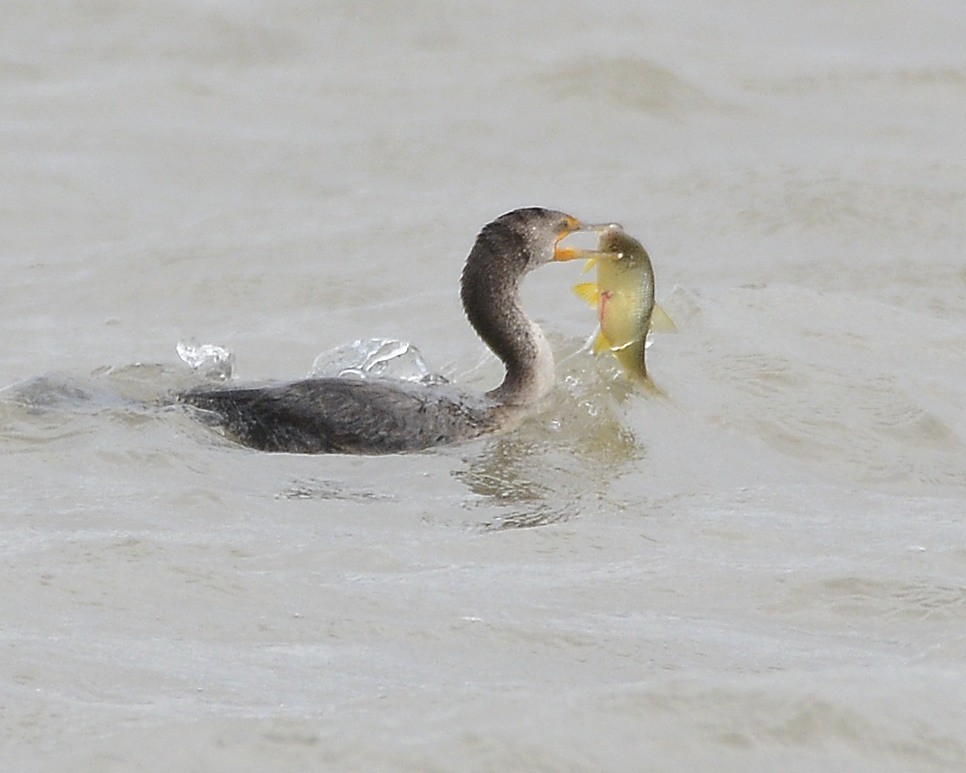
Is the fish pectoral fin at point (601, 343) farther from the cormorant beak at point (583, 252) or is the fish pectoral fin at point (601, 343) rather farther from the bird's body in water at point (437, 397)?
the cormorant beak at point (583, 252)

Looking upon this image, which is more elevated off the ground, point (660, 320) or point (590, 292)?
point (590, 292)

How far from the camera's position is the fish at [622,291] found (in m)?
8.93

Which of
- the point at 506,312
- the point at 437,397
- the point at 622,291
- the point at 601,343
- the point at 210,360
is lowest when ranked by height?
the point at 210,360

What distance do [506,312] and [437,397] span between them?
26.7 inches

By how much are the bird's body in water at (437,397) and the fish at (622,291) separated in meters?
0.14

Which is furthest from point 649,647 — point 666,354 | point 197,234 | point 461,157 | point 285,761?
point 461,157

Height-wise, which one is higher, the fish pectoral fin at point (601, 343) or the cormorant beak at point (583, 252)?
the cormorant beak at point (583, 252)

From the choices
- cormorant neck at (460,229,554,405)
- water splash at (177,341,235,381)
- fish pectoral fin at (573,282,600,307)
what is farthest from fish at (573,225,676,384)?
water splash at (177,341,235,381)

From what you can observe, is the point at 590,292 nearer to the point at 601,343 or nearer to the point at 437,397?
the point at 601,343

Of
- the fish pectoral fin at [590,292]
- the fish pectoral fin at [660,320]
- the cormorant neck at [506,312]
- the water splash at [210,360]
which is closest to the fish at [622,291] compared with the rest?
the fish pectoral fin at [590,292]

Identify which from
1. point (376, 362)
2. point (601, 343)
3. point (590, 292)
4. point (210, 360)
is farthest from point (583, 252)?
point (210, 360)

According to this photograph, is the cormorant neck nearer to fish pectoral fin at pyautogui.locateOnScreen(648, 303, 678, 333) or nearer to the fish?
the fish

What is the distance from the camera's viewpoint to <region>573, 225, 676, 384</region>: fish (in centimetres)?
893

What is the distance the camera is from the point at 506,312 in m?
8.98
